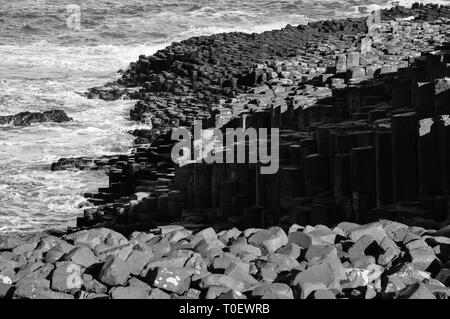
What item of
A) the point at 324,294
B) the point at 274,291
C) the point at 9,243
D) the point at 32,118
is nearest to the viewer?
the point at 324,294

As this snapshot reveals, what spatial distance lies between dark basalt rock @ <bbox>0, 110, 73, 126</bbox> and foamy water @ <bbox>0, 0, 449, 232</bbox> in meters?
0.40

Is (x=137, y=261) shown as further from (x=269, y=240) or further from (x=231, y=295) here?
(x=269, y=240)

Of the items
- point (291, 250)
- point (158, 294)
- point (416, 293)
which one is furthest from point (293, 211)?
point (416, 293)

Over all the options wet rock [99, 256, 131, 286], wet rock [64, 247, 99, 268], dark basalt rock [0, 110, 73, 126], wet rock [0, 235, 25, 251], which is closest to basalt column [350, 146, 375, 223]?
wet rock [0, 235, 25, 251]

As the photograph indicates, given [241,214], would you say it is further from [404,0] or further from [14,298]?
[404,0]

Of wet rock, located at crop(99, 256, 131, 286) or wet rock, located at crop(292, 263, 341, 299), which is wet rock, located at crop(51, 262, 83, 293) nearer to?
wet rock, located at crop(99, 256, 131, 286)

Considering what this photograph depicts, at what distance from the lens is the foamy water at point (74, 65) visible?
18.1 m

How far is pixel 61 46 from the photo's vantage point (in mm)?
43438

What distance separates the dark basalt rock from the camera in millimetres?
25047

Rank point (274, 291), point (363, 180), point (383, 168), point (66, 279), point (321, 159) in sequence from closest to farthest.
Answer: point (274, 291), point (66, 279), point (383, 168), point (363, 180), point (321, 159)

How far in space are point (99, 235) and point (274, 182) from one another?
3.78 m

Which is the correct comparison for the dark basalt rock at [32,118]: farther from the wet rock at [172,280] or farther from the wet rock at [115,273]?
the wet rock at [172,280]

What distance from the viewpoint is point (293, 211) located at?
10539mm

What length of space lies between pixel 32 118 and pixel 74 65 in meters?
12.4
